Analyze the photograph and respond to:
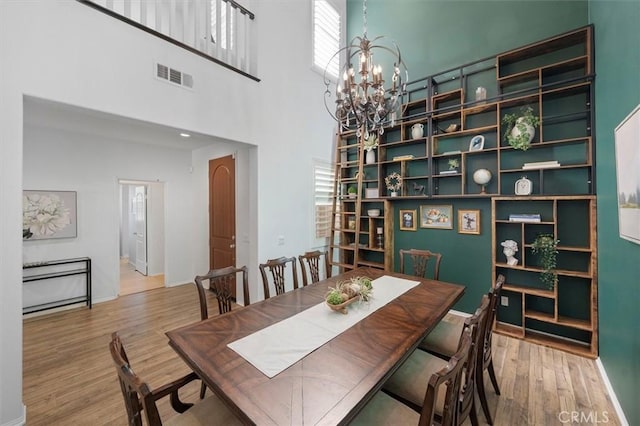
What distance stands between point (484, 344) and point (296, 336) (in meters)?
1.39

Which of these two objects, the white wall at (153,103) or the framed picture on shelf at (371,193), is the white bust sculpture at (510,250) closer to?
the framed picture on shelf at (371,193)

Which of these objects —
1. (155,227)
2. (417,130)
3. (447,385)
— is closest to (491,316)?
(447,385)

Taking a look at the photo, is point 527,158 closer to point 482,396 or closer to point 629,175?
point 629,175

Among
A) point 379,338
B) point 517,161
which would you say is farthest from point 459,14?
point 379,338

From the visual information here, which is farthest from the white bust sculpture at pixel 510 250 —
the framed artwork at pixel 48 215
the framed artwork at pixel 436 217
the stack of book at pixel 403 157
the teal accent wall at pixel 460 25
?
the framed artwork at pixel 48 215

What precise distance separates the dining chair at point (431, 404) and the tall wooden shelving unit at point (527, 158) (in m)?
2.46

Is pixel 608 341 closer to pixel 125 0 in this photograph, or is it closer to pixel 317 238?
pixel 317 238

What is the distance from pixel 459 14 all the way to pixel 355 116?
3.10m

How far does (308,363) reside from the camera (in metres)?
1.32

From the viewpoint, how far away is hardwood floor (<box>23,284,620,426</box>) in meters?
1.99

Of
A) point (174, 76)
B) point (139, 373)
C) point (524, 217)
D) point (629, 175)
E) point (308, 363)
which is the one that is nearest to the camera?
point (308, 363)

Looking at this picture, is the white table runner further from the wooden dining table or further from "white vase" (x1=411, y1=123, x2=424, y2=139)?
"white vase" (x1=411, y1=123, x2=424, y2=139)

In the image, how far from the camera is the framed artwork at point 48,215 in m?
3.74

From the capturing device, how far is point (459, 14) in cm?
380
